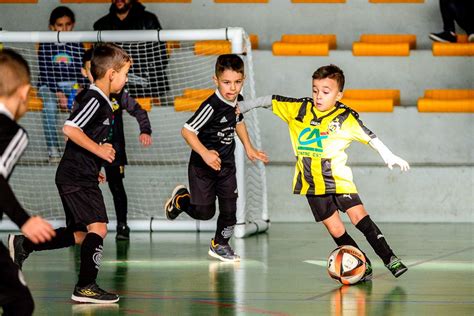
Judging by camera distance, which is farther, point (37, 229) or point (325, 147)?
point (325, 147)

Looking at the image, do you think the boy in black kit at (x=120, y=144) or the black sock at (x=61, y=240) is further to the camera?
the boy in black kit at (x=120, y=144)

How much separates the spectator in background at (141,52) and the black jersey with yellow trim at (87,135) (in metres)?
4.06

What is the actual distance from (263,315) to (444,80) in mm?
6788

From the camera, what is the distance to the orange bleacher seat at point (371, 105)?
35.3ft

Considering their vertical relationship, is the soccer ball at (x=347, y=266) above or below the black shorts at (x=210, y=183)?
below

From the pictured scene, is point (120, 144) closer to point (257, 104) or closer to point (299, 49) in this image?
Answer: point (257, 104)

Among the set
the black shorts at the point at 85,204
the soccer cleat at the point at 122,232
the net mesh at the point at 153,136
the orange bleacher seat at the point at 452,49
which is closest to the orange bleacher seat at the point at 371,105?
the orange bleacher seat at the point at 452,49

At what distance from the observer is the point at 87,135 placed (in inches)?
231

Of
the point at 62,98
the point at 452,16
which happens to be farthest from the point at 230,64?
the point at 452,16

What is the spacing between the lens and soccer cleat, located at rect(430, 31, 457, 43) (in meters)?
11.5

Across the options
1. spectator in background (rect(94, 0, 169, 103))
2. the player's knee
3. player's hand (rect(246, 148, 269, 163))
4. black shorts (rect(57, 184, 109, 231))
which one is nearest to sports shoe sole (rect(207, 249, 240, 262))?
the player's knee

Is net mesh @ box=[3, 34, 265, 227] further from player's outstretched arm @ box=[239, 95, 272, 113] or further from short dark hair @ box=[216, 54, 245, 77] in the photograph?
player's outstretched arm @ box=[239, 95, 272, 113]

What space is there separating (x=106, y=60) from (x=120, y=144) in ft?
9.91

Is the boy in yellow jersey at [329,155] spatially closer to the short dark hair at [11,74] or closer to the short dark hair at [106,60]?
the short dark hair at [106,60]
